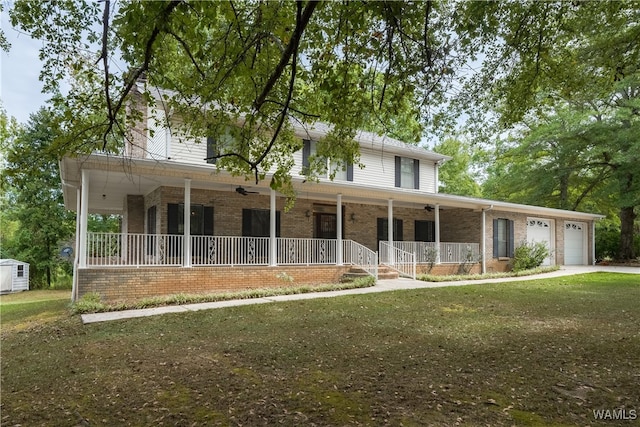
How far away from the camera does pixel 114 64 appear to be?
5.35m

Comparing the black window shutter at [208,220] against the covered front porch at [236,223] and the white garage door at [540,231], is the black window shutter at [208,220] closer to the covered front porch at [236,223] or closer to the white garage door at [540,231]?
the covered front porch at [236,223]

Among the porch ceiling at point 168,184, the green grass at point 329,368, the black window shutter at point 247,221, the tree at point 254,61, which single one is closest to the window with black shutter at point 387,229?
the porch ceiling at point 168,184

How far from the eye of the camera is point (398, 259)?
15203 millimetres

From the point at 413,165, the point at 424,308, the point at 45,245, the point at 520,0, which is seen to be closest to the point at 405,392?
the point at 424,308

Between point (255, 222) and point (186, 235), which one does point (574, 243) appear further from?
point (186, 235)

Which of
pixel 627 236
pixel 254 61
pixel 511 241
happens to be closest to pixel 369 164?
pixel 511 241

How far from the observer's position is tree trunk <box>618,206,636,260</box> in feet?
74.6

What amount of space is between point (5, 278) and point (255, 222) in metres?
14.9

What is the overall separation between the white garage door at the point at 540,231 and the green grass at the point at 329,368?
12503mm

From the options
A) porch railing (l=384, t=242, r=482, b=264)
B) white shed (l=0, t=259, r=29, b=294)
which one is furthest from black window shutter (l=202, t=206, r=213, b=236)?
white shed (l=0, t=259, r=29, b=294)

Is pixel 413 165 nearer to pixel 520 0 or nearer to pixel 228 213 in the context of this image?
pixel 228 213

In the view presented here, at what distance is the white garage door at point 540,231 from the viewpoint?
20.0m

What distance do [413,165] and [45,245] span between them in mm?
20884

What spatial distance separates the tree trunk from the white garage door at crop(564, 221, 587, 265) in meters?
2.21
